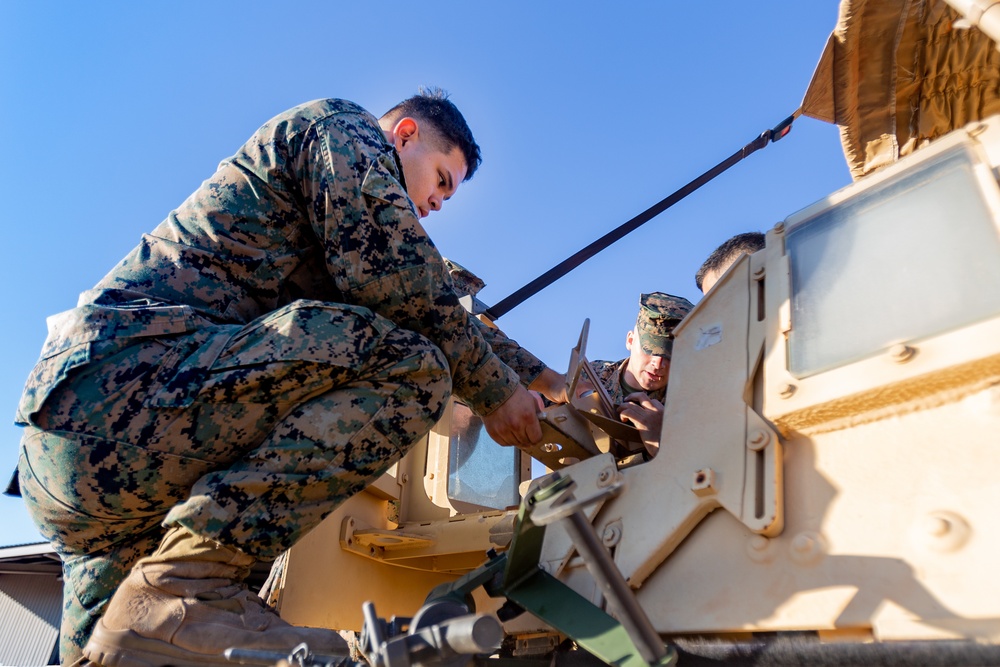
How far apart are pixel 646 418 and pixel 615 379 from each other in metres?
1.80

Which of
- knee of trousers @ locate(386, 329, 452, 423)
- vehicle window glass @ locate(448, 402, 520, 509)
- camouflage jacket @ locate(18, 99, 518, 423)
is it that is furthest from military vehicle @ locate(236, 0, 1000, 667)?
vehicle window glass @ locate(448, 402, 520, 509)

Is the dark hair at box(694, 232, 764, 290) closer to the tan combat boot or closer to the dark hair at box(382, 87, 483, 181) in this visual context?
the dark hair at box(382, 87, 483, 181)

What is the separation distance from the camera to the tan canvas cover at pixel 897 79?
2178 millimetres

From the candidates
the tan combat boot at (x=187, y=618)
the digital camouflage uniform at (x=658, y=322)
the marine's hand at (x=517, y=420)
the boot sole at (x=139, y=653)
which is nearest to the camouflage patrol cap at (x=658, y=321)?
the digital camouflage uniform at (x=658, y=322)

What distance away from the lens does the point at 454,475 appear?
3967 mm

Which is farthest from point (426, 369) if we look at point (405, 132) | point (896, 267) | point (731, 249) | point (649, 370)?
point (731, 249)

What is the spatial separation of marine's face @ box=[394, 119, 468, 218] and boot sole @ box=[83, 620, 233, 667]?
5.58ft

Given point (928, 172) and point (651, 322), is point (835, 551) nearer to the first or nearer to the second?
point (928, 172)

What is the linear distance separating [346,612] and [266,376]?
180 centimetres

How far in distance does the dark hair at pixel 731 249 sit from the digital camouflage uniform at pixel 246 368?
269 cm

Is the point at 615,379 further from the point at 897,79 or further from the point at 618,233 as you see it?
the point at 897,79

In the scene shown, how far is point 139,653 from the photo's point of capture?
1592 mm

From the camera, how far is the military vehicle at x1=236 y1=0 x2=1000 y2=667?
4.35 feet

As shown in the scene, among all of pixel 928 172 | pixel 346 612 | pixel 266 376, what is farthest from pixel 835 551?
pixel 346 612
